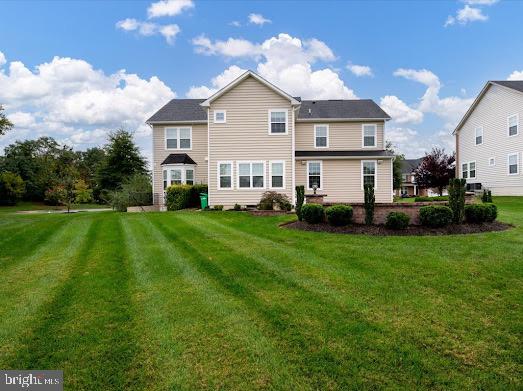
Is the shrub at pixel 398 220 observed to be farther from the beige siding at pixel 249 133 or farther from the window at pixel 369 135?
the window at pixel 369 135

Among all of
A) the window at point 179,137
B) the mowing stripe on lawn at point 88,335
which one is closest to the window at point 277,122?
the window at point 179,137

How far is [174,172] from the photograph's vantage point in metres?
22.8

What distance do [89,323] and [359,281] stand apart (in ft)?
13.3

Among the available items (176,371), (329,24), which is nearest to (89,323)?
(176,371)

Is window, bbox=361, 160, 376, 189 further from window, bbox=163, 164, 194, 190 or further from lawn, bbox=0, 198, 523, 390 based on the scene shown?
lawn, bbox=0, 198, 523, 390

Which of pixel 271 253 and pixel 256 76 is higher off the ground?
pixel 256 76

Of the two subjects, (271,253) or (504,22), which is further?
(504,22)

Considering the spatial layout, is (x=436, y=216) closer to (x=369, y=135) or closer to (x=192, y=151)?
(x=369, y=135)

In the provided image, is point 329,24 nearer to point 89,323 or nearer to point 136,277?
point 136,277

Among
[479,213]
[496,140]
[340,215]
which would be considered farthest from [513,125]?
[340,215]

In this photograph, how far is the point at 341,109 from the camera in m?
24.8

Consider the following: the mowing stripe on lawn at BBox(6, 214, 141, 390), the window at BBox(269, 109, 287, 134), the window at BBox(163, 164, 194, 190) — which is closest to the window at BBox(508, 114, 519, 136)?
the window at BBox(269, 109, 287, 134)

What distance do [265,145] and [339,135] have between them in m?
6.86

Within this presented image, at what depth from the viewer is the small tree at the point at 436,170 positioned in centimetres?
3197
